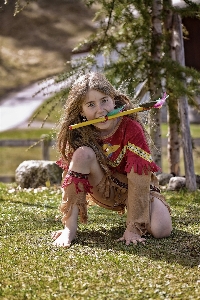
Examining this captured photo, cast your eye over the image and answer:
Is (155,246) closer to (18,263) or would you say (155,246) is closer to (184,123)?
(18,263)

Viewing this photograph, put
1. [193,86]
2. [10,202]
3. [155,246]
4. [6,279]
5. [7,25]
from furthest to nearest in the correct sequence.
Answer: [7,25] < [193,86] < [10,202] < [155,246] < [6,279]

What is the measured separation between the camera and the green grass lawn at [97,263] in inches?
99.0

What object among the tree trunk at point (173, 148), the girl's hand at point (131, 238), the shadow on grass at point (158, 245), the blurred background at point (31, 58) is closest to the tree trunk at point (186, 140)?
the tree trunk at point (173, 148)

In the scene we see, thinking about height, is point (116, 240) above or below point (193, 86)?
below

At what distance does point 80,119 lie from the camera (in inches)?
144

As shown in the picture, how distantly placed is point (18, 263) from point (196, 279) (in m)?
0.92

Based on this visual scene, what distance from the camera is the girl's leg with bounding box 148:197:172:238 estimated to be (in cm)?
345

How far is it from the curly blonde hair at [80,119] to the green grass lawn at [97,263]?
53cm

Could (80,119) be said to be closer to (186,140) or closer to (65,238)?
(65,238)

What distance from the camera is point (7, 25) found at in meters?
34.6

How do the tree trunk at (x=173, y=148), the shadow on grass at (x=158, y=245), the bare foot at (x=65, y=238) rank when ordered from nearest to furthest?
the shadow on grass at (x=158, y=245) → the bare foot at (x=65, y=238) → the tree trunk at (x=173, y=148)

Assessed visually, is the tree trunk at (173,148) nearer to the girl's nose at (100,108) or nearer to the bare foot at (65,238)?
the girl's nose at (100,108)

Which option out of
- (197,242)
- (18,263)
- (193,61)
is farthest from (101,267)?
(193,61)

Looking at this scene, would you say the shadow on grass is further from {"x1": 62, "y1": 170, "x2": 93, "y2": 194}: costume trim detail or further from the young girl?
{"x1": 62, "y1": 170, "x2": 93, "y2": 194}: costume trim detail
